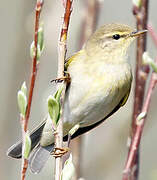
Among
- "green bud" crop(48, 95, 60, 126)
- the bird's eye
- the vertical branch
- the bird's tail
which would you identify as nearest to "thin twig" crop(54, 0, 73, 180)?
"green bud" crop(48, 95, 60, 126)

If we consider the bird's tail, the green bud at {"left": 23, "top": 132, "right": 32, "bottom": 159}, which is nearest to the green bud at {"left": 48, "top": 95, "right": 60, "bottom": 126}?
the green bud at {"left": 23, "top": 132, "right": 32, "bottom": 159}

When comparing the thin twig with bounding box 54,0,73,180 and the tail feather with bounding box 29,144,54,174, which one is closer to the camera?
the thin twig with bounding box 54,0,73,180

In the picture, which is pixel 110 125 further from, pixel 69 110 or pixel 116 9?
pixel 116 9

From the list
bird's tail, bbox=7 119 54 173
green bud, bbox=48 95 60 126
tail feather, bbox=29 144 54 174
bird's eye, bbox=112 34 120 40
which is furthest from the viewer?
bird's eye, bbox=112 34 120 40

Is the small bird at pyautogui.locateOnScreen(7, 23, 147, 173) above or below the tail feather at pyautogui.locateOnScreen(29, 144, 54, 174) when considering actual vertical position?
above

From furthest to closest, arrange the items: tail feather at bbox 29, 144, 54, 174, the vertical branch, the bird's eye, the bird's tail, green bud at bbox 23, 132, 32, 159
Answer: the bird's eye
tail feather at bbox 29, 144, 54, 174
the bird's tail
the vertical branch
green bud at bbox 23, 132, 32, 159

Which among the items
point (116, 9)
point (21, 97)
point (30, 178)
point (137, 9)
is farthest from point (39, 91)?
point (21, 97)

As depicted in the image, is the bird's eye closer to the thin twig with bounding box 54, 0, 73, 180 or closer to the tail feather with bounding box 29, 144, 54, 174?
the tail feather with bounding box 29, 144, 54, 174

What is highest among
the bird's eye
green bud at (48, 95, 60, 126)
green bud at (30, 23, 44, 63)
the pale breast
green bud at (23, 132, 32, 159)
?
green bud at (30, 23, 44, 63)

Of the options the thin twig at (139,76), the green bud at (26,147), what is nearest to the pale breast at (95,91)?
the thin twig at (139,76)
